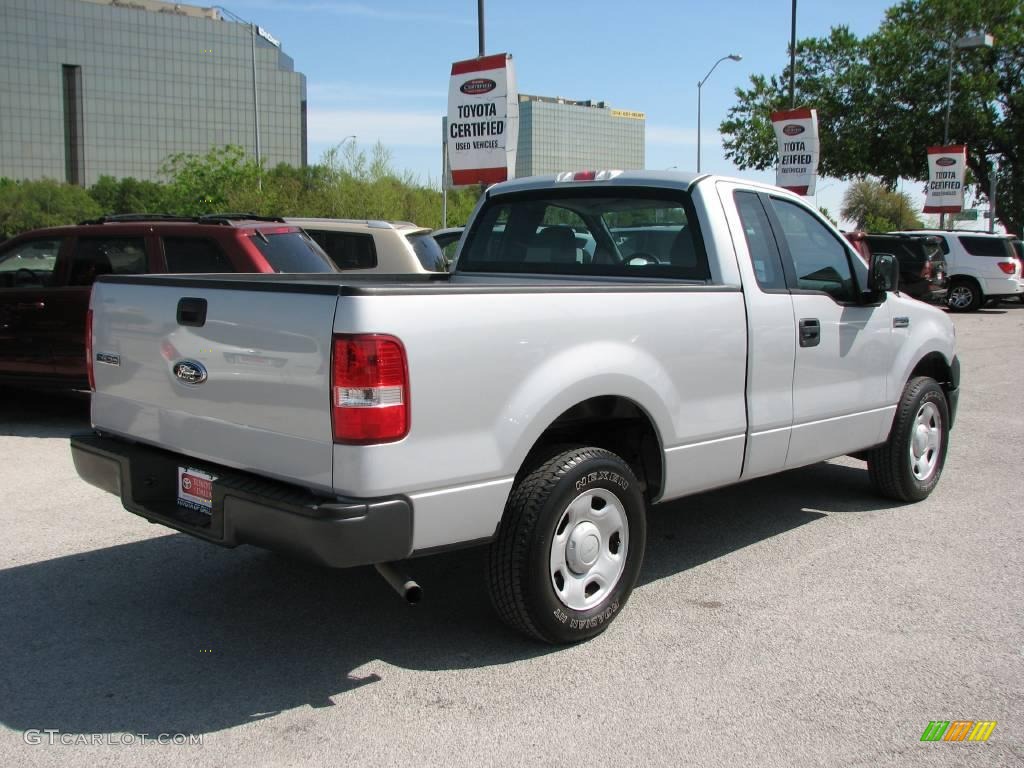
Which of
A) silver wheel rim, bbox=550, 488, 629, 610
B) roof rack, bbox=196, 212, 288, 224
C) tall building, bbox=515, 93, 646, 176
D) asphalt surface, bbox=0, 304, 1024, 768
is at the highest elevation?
tall building, bbox=515, 93, 646, 176

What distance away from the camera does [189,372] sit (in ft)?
12.6

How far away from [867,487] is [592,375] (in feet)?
12.2

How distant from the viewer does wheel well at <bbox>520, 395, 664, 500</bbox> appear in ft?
13.5

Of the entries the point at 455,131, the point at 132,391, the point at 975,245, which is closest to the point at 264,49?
the point at 975,245

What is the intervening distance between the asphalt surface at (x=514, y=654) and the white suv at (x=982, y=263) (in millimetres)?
20149

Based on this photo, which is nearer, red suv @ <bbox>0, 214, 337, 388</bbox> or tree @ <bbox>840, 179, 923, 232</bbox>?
red suv @ <bbox>0, 214, 337, 388</bbox>

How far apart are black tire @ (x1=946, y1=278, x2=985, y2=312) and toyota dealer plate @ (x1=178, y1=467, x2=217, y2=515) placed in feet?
77.7

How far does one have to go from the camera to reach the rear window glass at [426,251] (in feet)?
37.7

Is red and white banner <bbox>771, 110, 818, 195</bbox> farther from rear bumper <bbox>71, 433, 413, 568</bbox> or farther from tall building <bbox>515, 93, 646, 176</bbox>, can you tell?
tall building <bbox>515, 93, 646, 176</bbox>

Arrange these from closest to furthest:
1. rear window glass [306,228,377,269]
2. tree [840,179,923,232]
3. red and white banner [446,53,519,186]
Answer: red and white banner [446,53,519,186] → rear window glass [306,228,377,269] → tree [840,179,923,232]

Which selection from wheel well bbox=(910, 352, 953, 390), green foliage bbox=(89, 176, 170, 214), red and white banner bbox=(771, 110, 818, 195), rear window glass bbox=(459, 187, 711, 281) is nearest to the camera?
rear window glass bbox=(459, 187, 711, 281)

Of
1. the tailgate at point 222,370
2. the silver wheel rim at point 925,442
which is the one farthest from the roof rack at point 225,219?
the silver wheel rim at point 925,442

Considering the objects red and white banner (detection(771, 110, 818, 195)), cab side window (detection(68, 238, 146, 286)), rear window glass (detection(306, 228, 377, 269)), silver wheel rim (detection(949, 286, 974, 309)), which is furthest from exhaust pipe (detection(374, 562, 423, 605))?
silver wheel rim (detection(949, 286, 974, 309))

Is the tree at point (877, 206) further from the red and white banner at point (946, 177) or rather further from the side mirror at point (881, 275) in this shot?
the side mirror at point (881, 275)
